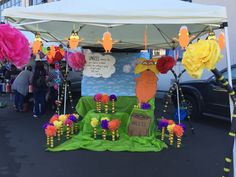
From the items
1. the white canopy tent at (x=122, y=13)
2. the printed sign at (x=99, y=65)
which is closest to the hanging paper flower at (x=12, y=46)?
the white canopy tent at (x=122, y=13)

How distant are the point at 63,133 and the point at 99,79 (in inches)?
58.2

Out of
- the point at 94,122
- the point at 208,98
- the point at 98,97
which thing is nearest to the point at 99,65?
the point at 98,97

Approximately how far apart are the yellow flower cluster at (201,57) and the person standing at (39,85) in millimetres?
7011

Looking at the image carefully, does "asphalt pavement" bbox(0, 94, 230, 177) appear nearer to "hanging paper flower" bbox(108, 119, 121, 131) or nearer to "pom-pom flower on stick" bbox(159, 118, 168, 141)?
"pom-pom flower on stick" bbox(159, 118, 168, 141)

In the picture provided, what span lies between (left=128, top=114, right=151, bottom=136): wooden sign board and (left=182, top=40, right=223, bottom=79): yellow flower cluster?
3.44 m

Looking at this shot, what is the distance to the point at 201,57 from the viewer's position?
11.7 ft

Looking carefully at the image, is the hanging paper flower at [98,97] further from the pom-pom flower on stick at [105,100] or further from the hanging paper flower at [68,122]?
the hanging paper flower at [68,122]

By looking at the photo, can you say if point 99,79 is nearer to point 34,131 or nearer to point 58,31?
point 58,31

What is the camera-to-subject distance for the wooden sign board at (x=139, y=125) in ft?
22.9

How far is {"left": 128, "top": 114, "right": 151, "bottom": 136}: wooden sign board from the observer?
22.9 ft

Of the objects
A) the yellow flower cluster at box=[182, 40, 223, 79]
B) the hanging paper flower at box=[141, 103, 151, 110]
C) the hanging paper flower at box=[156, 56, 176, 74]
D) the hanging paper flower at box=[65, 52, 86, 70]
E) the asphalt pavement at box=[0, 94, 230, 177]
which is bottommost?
the asphalt pavement at box=[0, 94, 230, 177]

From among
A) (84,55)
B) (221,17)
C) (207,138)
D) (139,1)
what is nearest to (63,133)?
(84,55)

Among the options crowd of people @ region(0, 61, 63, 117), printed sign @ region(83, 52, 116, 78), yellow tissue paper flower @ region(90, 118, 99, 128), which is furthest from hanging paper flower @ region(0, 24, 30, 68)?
crowd of people @ region(0, 61, 63, 117)

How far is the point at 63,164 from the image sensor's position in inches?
225
